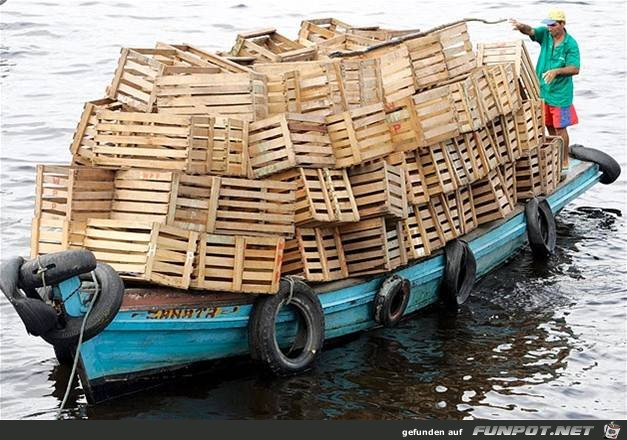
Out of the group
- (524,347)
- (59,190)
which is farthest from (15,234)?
(524,347)

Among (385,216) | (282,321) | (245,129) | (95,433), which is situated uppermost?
(245,129)

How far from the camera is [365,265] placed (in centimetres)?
1507

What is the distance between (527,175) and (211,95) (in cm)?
618

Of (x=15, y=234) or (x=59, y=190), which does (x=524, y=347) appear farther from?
(x=15, y=234)

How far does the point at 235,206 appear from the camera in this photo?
1381cm

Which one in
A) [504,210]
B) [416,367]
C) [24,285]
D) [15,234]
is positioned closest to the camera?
[24,285]

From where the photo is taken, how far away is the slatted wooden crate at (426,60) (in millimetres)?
16156

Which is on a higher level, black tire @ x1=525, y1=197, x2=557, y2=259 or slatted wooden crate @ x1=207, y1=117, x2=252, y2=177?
slatted wooden crate @ x1=207, y1=117, x2=252, y2=177

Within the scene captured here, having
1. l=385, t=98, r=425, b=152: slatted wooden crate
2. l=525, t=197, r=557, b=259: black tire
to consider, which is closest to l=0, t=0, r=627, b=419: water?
l=525, t=197, r=557, b=259: black tire

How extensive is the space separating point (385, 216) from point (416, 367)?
6.08 feet

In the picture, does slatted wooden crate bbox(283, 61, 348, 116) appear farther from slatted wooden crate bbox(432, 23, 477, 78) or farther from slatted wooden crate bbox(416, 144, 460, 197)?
slatted wooden crate bbox(432, 23, 477, 78)

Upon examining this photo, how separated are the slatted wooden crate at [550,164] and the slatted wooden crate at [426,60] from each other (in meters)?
3.08

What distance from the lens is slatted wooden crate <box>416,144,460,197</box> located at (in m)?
16.0

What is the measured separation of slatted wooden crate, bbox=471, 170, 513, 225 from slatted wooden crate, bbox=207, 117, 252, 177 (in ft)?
14.5
